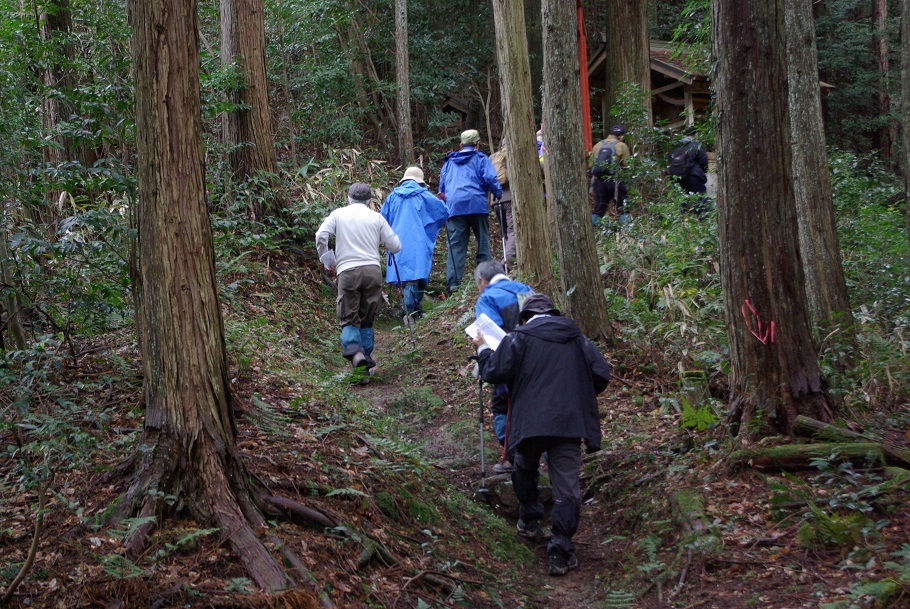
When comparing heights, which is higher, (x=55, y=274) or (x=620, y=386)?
(x=55, y=274)

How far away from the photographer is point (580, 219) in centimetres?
916

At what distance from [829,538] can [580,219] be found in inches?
201

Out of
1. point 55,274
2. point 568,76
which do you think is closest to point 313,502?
point 55,274

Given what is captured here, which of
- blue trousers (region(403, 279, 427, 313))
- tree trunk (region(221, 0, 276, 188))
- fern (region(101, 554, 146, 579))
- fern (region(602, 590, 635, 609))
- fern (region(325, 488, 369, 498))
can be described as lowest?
fern (region(602, 590, 635, 609))

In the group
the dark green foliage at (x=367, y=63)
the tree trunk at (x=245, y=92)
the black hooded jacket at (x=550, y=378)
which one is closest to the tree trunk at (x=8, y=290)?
the black hooded jacket at (x=550, y=378)

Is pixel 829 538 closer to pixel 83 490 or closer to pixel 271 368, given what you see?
pixel 83 490

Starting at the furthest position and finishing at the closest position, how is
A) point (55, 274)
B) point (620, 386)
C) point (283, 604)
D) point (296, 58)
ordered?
1. point (296, 58)
2. point (620, 386)
3. point (55, 274)
4. point (283, 604)

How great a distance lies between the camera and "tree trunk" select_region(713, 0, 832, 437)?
18.9ft

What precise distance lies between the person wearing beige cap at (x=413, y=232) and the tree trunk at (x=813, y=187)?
5676 millimetres

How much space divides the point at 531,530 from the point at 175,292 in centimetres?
368

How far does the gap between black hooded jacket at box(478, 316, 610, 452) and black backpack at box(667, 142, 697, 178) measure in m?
8.37

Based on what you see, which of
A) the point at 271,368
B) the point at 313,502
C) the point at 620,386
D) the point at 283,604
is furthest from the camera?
the point at 620,386

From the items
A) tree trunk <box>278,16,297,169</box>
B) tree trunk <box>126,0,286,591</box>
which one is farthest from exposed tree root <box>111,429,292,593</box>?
tree trunk <box>278,16,297,169</box>

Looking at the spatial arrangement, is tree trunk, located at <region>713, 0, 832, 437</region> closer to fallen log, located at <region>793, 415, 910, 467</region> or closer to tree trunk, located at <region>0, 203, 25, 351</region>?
fallen log, located at <region>793, 415, 910, 467</region>
